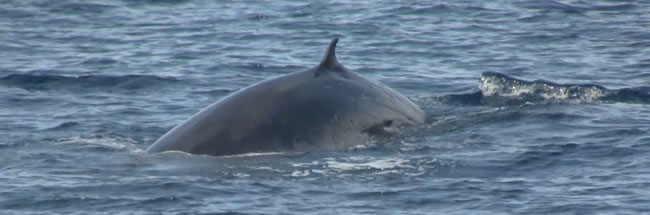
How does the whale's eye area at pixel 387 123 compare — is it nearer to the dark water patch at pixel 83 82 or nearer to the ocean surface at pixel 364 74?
the ocean surface at pixel 364 74

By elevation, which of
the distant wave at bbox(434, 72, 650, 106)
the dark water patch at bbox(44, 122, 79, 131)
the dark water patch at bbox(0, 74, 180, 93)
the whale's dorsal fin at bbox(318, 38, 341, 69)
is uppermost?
the whale's dorsal fin at bbox(318, 38, 341, 69)

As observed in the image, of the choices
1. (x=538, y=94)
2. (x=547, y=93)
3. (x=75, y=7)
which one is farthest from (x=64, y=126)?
(x=75, y=7)

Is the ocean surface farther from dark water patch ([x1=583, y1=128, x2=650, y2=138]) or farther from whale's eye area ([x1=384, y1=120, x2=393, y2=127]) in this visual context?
whale's eye area ([x1=384, y1=120, x2=393, y2=127])

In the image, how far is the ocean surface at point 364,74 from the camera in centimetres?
1392

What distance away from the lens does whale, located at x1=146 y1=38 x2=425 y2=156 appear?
1513 centimetres

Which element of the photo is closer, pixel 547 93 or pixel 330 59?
pixel 330 59

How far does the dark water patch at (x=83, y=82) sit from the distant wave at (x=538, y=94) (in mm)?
4826

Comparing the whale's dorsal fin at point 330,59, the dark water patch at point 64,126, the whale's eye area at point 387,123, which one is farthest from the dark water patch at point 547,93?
the dark water patch at point 64,126

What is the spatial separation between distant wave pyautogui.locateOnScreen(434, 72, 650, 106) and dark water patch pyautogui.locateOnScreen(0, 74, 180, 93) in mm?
4826

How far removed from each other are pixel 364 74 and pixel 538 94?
14.2ft

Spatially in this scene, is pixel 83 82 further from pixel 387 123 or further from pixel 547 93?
pixel 387 123

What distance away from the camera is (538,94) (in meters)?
19.9

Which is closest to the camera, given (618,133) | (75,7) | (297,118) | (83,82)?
(297,118)

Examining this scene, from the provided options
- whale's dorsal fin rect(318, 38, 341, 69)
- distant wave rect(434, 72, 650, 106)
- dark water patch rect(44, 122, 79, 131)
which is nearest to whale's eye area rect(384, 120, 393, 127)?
whale's dorsal fin rect(318, 38, 341, 69)
